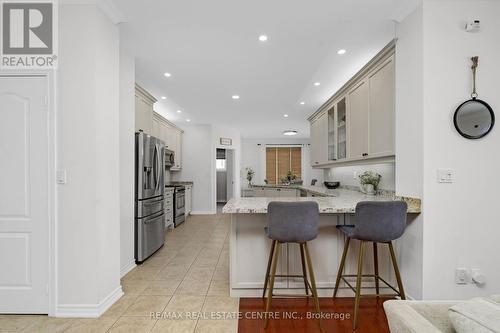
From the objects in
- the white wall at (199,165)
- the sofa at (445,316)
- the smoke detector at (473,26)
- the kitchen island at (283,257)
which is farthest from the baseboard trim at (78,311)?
the white wall at (199,165)

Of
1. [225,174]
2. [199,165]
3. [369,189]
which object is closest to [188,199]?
[199,165]

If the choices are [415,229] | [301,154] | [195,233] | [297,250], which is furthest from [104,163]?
[301,154]

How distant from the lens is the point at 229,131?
325 inches

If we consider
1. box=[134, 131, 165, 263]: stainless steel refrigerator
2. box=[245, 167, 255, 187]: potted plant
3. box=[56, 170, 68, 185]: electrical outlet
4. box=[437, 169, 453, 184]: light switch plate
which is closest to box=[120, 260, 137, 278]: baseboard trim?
box=[134, 131, 165, 263]: stainless steel refrigerator

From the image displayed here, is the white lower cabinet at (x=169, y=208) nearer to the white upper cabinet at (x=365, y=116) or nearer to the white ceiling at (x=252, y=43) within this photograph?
the white ceiling at (x=252, y=43)

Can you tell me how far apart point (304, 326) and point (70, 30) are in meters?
3.09

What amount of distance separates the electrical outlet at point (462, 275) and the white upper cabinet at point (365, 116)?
3.73 ft

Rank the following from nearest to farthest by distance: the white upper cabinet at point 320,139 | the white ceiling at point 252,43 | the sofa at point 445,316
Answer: the sofa at point 445,316 < the white ceiling at point 252,43 < the white upper cabinet at point 320,139

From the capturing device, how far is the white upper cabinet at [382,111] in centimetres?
272

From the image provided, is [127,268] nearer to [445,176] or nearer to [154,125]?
[154,125]

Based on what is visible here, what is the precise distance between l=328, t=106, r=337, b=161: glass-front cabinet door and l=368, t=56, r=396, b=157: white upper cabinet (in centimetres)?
133

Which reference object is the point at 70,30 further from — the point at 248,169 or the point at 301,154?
the point at 301,154

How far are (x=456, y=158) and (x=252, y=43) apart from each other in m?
2.22

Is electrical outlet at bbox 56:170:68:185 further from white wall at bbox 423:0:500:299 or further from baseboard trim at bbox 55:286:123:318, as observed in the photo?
white wall at bbox 423:0:500:299
